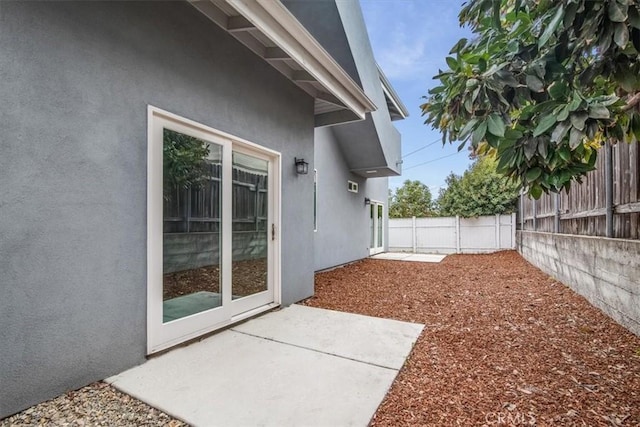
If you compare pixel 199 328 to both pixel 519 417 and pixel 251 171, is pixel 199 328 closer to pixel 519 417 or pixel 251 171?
pixel 251 171

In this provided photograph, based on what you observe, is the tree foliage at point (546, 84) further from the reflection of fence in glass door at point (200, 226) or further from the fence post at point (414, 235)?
the fence post at point (414, 235)

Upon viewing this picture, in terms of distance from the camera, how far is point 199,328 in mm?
3391

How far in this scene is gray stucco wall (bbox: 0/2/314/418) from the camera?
6.84 feet

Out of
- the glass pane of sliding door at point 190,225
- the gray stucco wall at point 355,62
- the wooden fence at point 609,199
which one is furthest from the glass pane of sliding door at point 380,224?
the glass pane of sliding door at point 190,225

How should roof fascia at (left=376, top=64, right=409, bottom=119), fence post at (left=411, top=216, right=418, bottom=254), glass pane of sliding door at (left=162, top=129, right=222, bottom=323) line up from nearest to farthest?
glass pane of sliding door at (left=162, top=129, right=222, bottom=323) → roof fascia at (left=376, top=64, right=409, bottom=119) → fence post at (left=411, top=216, right=418, bottom=254)

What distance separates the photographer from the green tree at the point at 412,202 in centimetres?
2277

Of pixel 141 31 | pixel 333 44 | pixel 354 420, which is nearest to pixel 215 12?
pixel 141 31

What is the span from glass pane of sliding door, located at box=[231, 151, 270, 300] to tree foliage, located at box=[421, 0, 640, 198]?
2.67m

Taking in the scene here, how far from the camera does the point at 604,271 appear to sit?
4066mm

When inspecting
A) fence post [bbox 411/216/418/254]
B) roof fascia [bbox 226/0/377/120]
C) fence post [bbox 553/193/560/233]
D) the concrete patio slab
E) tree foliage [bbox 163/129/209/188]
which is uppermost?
roof fascia [bbox 226/0/377/120]

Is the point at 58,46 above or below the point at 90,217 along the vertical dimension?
above

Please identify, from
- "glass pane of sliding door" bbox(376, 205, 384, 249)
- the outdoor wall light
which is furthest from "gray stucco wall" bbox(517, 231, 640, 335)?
"glass pane of sliding door" bbox(376, 205, 384, 249)

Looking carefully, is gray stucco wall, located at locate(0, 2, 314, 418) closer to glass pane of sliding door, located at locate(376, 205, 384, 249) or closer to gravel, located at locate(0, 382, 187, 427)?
gravel, located at locate(0, 382, 187, 427)

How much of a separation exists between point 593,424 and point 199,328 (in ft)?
11.4
